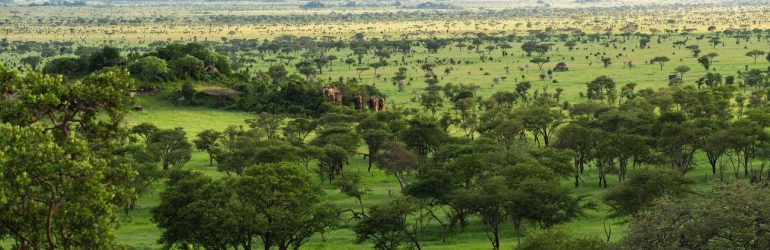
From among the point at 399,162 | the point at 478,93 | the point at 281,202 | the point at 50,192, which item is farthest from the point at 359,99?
the point at 50,192

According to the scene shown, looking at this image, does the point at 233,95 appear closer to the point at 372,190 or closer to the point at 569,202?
the point at 372,190

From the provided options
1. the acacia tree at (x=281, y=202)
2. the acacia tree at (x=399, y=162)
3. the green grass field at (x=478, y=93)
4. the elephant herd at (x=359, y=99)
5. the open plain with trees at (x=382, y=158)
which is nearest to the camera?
the open plain with trees at (x=382, y=158)

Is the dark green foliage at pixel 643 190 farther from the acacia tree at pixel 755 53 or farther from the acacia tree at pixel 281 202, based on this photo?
the acacia tree at pixel 755 53

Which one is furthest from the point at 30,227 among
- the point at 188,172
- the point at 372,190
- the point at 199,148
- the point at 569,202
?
the point at 199,148

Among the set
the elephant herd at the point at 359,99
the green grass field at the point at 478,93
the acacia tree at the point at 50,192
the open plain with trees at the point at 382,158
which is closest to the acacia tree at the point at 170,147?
the open plain with trees at the point at 382,158

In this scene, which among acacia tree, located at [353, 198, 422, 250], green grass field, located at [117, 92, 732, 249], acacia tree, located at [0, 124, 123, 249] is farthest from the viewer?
green grass field, located at [117, 92, 732, 249]

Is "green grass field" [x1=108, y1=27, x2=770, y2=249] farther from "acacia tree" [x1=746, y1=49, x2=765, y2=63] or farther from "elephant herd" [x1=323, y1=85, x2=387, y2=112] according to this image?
"elephant herd" [x1=323, y1=85, x2=387, y2=112]

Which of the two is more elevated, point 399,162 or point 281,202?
point 281,202

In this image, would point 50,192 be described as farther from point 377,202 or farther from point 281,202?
point 377,202

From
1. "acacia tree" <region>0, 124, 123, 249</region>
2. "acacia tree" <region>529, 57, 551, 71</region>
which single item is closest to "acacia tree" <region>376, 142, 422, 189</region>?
"acacia tree" <region>0, 124, 123, 249</region>
